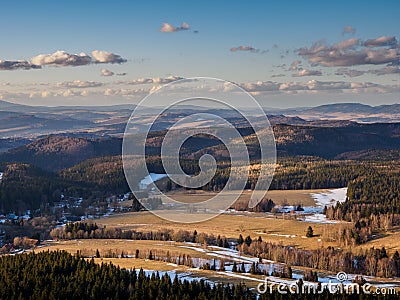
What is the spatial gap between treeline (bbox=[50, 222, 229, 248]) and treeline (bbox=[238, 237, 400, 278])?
1002 cm

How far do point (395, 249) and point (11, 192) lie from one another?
9633 centimetres

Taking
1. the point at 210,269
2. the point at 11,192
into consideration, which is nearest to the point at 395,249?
the point at 210,269

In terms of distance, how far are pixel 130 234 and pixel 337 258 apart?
4088 cm

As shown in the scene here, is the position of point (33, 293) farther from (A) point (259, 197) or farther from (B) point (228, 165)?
(B) point (228, 165)

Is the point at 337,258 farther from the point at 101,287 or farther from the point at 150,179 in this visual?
the point at 150,179

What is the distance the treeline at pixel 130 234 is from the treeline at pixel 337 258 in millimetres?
10020

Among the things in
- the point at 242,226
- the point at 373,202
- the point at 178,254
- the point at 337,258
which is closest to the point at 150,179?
the point at 242,226

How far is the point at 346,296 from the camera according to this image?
173ft

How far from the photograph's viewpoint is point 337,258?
79.5 m

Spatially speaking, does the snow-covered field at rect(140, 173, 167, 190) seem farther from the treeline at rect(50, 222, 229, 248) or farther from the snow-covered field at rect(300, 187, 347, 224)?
the treeline at rect(50, 222, 229, 248)

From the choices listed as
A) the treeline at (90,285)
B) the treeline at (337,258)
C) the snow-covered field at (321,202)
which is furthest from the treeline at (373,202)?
the treeline at (90,285)

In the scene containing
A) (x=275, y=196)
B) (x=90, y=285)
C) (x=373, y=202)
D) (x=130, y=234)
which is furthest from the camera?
(x=275, y=196)

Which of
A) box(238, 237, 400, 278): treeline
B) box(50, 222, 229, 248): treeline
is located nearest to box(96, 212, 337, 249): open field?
box(50, 222, 229, 248): treeline

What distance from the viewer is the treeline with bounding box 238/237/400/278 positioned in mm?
76125
